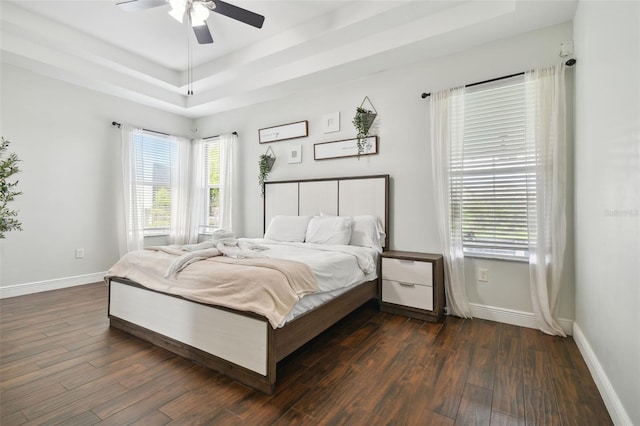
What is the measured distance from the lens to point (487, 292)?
2.98 meters

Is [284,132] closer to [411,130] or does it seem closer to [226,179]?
[226,179]

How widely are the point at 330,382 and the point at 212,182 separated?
423 centimetres

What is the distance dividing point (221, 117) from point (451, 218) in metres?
4.12

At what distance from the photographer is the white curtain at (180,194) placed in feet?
17.1

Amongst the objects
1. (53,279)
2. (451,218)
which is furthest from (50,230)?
(451,218)

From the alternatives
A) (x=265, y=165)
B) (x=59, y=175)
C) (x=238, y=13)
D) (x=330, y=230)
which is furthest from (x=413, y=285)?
(x=59, y=175)

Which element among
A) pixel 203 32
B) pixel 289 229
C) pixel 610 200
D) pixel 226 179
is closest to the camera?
pixel 610 200

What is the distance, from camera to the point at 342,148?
3.88 m

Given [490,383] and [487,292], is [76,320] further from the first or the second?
[487,292]

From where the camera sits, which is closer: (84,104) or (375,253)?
(375,253)

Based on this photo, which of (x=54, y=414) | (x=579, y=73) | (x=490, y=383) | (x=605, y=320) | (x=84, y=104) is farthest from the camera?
(x=84, y=104)

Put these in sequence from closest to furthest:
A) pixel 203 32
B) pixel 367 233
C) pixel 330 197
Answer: pixel 203 32
pixel 367 233
pixel 330 197

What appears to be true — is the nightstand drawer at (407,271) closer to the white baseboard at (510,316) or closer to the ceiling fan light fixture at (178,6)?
the white baseboard at (510,316)

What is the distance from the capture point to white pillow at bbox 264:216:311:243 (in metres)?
3.71
